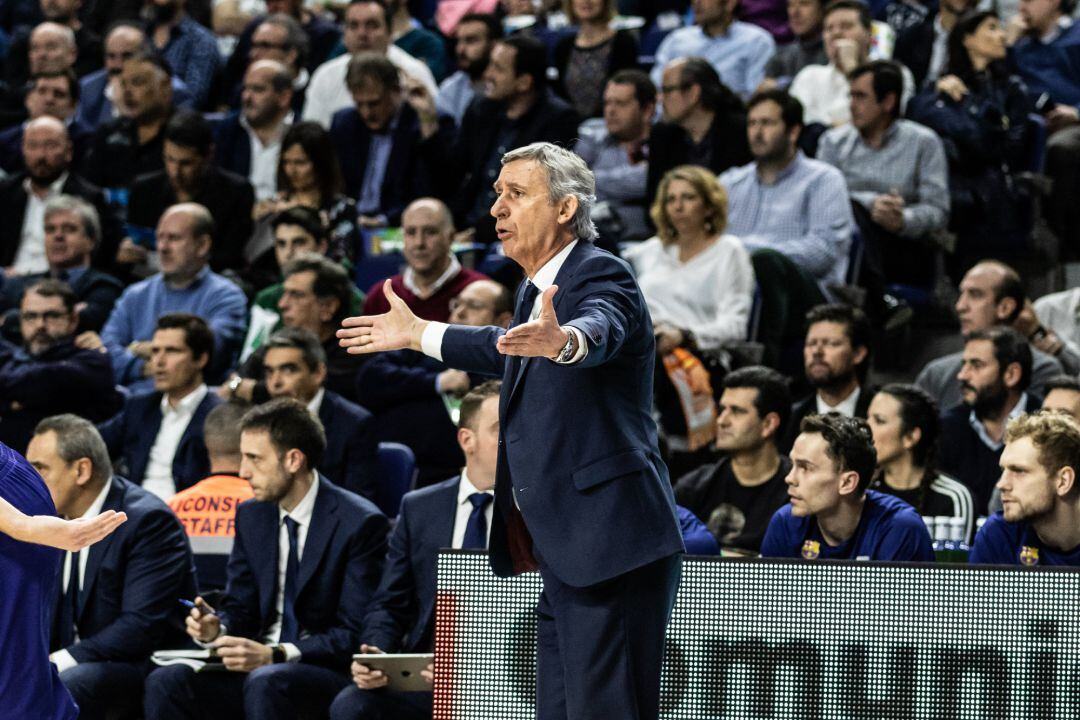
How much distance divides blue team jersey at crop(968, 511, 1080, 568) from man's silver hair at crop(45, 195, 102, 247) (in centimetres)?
535

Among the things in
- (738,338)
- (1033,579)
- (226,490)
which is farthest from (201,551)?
(1033,579)

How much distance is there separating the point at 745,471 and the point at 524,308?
9.90ft

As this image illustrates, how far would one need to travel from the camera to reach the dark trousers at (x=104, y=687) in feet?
18.6

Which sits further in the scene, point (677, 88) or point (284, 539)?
point (677, 88)

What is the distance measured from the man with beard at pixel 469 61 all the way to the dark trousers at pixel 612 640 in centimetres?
676

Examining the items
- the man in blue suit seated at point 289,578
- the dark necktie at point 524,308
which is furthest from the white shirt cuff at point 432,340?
the man in blue suit seated at point 289,578

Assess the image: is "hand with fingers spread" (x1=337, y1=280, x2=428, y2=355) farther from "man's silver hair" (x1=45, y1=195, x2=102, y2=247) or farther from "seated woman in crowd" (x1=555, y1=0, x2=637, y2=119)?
"seated woman in crowd" (x1=555, y1=0, x2=637, y2=119)

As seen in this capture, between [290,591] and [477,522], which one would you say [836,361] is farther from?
[290,591]

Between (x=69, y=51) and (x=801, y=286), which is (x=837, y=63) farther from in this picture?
(x=69, y=51)

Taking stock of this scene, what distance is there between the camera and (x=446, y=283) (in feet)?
26.8

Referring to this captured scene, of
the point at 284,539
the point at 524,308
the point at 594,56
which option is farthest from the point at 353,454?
the point at 594,56

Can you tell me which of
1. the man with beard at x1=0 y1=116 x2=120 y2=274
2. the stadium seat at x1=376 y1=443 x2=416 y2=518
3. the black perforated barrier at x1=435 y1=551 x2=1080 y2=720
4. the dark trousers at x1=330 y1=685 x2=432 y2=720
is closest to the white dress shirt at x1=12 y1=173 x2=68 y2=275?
the man with beard at x1=0 y1=116 x2=120 y2=274

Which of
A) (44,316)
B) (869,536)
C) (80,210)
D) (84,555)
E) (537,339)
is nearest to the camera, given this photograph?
(537,339)

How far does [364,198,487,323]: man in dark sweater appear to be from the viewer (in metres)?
8.13
